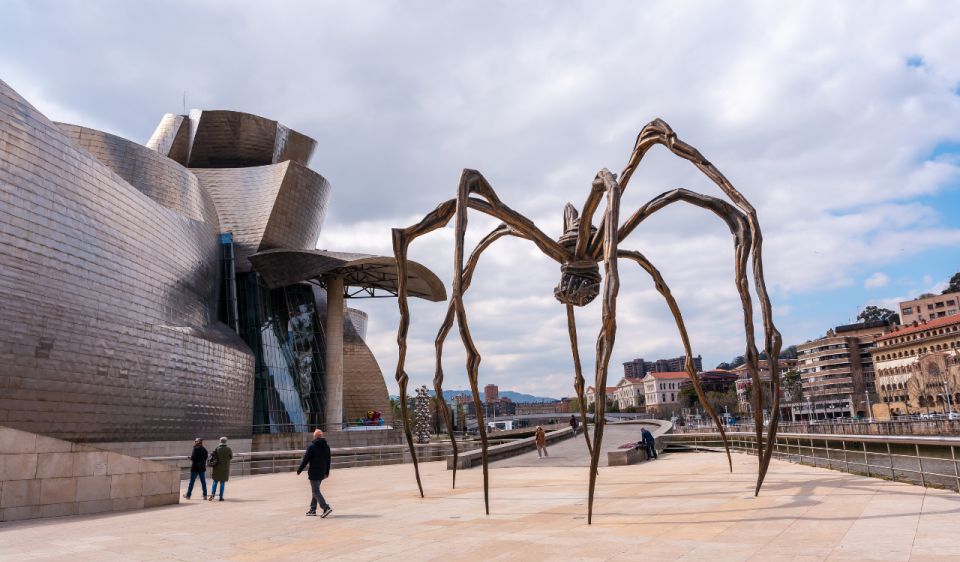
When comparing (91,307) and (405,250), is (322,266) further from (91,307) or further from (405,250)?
(405,250)

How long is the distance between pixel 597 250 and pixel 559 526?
3894 millimetres

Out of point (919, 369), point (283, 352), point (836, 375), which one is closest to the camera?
point (283, 352)

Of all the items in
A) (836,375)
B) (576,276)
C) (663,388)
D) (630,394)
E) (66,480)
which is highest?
(576,276)

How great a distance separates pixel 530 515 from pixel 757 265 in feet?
13.9

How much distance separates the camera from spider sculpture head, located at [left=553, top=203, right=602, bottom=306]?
8922mm

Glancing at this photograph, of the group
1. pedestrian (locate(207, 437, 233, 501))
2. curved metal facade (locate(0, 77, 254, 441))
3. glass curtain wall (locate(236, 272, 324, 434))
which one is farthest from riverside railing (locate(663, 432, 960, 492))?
glass curtain wall (locate(236, 272, 324, 434))

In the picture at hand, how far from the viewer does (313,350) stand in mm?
41812

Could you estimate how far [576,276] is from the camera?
8969mm

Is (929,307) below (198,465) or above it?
above

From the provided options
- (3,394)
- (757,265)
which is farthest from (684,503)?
(3,394)

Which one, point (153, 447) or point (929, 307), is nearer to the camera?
point (153, 447)

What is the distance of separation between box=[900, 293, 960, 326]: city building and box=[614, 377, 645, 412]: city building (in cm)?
6592

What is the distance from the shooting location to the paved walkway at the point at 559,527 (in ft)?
17.5

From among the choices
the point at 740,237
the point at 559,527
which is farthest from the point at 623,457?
the point at 559,527
